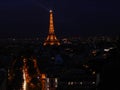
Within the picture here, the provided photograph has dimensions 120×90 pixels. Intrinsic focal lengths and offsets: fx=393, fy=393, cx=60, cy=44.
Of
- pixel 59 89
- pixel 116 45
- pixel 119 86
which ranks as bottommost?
pixel 59 89

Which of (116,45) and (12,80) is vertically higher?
(116,45)

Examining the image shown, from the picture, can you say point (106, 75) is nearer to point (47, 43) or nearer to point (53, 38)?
point (53, 38)

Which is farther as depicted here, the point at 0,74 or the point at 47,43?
the point at 47,43

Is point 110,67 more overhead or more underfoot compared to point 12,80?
more overhead

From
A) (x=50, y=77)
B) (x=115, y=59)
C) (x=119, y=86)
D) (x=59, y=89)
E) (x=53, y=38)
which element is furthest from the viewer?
(x=53, y=38)

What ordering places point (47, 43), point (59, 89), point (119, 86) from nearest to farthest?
point (119, 86) < point (59, 89) < point (47, 43)

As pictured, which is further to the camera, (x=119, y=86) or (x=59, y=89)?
(x=59, y=89)

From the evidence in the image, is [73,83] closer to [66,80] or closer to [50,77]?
[66,80]

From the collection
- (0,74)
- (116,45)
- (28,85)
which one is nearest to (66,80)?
(28,85)

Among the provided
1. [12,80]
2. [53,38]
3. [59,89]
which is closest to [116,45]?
[59,89]
